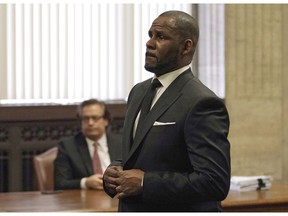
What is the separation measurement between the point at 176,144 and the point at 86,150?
313 centimetres

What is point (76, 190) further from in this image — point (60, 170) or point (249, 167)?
point (249, 167)

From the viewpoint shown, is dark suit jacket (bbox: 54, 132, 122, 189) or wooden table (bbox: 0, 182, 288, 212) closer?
wooden table (bbox: 0, 182, 288, 212)

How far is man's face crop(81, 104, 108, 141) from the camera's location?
18.6 ft

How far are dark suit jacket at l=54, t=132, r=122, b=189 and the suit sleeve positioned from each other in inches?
116

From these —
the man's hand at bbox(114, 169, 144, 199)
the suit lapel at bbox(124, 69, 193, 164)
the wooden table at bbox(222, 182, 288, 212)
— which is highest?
the suit lapel at bbox(124, 69, 193, 164)

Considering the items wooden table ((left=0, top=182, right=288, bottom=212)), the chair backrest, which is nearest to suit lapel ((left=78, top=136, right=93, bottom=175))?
the chair backrest

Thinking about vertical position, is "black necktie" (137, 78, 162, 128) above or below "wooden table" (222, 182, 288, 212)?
above

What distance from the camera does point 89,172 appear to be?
18.2 ft

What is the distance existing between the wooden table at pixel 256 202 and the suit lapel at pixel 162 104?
199cm

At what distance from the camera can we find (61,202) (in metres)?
4.64

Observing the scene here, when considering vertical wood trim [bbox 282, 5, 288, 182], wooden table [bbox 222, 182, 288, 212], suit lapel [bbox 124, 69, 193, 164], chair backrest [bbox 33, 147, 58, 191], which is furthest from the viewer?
vertical wood trim [bbox 282, 5, 288, 182]

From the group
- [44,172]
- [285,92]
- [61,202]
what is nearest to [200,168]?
[61,202]

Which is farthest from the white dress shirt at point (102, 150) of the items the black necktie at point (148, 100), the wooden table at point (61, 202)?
the black necktie at point (148, 100)

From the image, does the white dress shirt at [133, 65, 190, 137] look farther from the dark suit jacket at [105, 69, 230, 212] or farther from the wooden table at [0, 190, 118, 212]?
the wooden table at [0, 190, 118, 212]
